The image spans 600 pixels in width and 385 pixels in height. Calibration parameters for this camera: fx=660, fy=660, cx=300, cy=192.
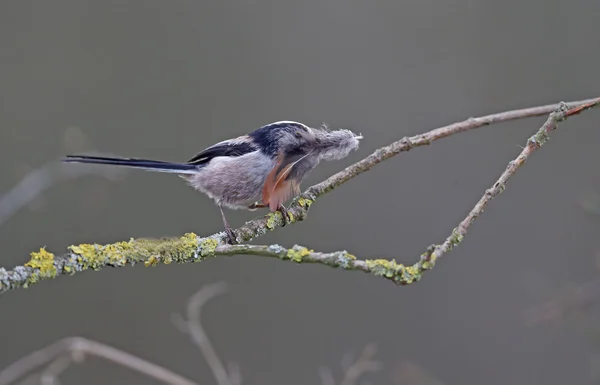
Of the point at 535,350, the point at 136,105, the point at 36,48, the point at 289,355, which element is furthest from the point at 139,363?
the point at 36,48

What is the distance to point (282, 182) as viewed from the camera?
284cm

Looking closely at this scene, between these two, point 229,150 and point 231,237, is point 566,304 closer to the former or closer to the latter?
point 231,237

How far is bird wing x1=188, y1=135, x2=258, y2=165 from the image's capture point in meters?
3.07

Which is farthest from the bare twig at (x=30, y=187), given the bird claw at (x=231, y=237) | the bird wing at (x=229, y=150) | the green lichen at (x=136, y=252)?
the bird claw at (x=231, y=237)

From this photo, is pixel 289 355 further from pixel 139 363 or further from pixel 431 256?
pixel 431 256

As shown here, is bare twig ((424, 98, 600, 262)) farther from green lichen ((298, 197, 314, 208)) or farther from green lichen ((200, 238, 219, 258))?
green lichen ((298, 197, 314, 208))

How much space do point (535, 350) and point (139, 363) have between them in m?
4.13

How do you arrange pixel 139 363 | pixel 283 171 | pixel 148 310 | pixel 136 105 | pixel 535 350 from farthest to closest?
pixel 136 105, pixel 148 310, pixel 535 350, pixel 283 171, pixel 139 363

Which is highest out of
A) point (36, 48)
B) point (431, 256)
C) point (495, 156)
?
point (36, 48)

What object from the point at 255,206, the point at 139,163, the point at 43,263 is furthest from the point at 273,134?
the point at 43,263

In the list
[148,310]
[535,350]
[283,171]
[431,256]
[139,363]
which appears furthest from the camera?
[148,310]

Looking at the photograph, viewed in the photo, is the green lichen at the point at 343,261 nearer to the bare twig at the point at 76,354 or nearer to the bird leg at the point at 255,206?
the bare twig at the point at 76,354

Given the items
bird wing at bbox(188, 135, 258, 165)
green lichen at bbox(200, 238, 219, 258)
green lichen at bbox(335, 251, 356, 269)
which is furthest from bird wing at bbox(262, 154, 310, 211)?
green lichen at bbox(335, 251, 356, 269)

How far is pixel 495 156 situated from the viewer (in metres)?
6.19
